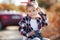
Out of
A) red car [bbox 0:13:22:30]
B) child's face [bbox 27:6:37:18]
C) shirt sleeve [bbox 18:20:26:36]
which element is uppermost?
child's face [bbox 27:6:37:18]

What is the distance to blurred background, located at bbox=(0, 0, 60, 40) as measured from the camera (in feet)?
10.8

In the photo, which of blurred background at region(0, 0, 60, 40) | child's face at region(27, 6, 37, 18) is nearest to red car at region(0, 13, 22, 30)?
blurred background at region(0, 0, 60, 40)

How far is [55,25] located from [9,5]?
2.34ft

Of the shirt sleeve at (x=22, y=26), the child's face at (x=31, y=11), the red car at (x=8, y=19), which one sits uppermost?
the child's face at (x=31, y=11)

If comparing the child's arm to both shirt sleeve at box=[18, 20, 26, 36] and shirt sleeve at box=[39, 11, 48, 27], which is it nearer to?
shirt sleeve at box=[39, 11, 48, 27]

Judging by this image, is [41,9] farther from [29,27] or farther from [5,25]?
[5,25]

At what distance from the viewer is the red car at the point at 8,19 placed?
10.9 feet

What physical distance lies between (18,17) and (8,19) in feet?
0.51

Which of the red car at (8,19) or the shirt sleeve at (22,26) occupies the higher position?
the red car at (8,19)

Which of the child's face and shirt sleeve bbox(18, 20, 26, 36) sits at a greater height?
the child's face

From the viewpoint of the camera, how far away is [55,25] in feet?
10.9

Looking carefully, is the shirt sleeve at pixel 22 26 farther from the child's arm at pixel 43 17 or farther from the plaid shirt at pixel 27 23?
the child's arm at pixel 43 17

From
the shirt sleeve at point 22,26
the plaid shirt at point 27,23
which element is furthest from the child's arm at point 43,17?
the shirt sleeve at point 22,26

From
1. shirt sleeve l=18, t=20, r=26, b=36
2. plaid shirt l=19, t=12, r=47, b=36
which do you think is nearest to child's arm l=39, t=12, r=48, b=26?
plaid shirt l=19, t=12, r=47, b=36
